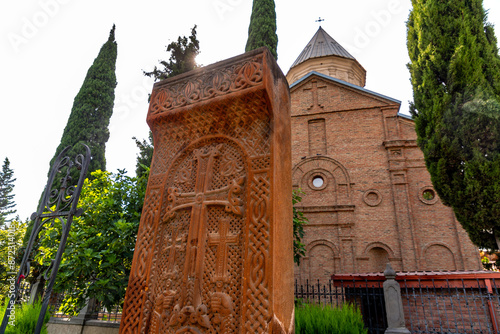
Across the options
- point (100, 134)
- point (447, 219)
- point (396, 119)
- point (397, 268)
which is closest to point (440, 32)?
point (396, 119)

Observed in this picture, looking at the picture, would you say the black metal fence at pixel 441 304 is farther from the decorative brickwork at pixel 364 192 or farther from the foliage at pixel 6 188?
the foliage at pixel 6 188

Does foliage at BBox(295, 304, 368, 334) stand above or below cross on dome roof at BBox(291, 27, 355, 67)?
below

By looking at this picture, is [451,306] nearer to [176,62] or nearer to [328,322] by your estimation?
[328,322]

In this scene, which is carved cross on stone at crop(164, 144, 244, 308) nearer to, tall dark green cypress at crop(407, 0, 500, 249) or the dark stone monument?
the dark stone monument

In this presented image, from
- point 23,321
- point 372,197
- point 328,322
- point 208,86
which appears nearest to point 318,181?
point 372,197

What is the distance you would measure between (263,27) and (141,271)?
16.4 metres

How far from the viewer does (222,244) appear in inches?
107

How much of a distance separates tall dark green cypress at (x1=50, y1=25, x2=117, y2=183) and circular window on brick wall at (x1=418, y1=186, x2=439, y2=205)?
15.5 metres

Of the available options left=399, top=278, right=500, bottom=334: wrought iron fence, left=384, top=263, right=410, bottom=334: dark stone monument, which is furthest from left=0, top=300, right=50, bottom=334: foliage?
left=399, top=278, right=500, bottom=334: wrought iron fence

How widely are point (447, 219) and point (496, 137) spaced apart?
6.98m

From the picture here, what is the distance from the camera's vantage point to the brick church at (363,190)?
13.1 meters

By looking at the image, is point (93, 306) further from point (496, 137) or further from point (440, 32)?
point (440, 32)

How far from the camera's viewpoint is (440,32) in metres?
9.05

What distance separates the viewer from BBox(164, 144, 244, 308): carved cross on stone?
8.86 feet
